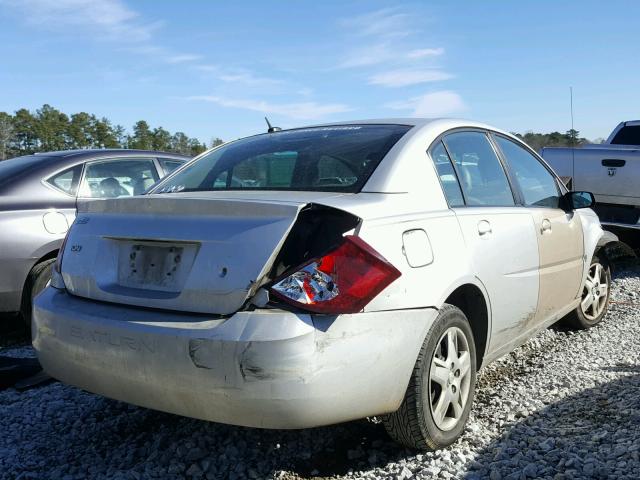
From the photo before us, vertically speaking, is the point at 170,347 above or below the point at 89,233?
below

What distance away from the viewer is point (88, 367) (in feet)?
8.76

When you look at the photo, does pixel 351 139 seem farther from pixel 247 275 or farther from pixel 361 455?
pixel 361 455

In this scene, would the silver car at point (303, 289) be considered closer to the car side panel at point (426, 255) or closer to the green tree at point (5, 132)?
the car side panel at point (426, 255)

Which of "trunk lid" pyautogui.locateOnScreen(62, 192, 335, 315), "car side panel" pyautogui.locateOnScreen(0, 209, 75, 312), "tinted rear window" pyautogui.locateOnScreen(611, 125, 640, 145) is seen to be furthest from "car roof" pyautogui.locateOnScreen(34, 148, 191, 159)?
"tinted rear window" pyautogui.locateOnScreen(611, 125, 640, 145)

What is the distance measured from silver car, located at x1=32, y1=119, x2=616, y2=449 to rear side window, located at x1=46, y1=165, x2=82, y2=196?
224 centimetres

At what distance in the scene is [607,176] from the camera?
25.4 feet

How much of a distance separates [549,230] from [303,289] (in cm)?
236

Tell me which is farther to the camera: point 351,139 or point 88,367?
point 351,139

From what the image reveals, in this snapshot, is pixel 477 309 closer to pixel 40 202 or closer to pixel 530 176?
pixel 530 176

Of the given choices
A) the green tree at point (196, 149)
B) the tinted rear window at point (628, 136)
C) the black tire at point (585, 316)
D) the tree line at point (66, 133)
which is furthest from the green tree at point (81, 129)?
the black tire at point (585, 316)

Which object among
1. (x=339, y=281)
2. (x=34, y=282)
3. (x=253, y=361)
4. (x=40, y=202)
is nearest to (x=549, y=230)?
(x=339, y=281)

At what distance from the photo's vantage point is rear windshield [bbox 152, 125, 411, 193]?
3074 millimetres

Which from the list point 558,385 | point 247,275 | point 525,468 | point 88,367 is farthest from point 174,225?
point 558,385

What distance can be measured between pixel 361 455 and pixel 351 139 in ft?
5.35
